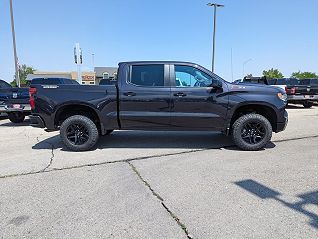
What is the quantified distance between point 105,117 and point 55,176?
73.8 inches

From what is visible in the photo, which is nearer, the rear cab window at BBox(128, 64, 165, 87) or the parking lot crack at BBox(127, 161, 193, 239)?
the parking lot crack at BBox(127, 161, 193, 239)

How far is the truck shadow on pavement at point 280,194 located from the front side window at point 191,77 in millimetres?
2528

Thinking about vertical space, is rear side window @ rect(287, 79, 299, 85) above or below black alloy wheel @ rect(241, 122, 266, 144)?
above

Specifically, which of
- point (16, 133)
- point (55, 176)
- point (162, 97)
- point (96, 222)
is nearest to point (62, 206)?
point (96, 222)

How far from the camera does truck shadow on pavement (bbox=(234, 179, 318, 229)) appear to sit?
3.21m

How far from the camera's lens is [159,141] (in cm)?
706

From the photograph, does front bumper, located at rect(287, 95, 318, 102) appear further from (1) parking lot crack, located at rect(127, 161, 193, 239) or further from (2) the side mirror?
(1) parking lot crack, located at rect(127, 161, 193, 239)

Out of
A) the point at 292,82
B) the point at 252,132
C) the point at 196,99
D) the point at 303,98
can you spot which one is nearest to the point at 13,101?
the point at 196,99

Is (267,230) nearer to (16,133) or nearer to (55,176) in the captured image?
(55,176)

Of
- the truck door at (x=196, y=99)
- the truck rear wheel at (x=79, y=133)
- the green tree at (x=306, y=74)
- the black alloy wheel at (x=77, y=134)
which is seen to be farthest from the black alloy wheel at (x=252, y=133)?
the green tree at (x=306, y=74)

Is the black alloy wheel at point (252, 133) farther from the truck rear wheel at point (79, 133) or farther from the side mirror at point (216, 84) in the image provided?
the truck rear wheel at point (79, 133)

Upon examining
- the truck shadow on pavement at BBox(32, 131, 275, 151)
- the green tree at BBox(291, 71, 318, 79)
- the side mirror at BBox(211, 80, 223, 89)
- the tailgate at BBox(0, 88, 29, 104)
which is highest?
the green tree at BBox(291, 71, 318, 79)

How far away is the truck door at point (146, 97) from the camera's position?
6.02 meters

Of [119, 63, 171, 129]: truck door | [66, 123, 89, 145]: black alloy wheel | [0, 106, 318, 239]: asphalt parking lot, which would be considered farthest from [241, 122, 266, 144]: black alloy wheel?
[66, 123, 89, 145]: black alloy wheel
